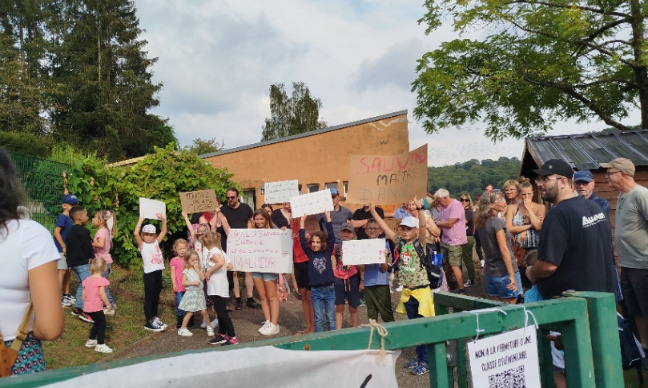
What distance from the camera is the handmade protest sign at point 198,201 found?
995 centimetres

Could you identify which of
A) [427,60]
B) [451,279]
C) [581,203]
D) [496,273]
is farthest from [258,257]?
[427,60]

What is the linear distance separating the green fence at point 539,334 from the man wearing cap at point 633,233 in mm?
3430

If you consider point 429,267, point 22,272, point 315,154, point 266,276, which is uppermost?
point 315,154

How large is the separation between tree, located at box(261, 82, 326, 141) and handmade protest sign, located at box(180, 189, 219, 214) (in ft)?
155

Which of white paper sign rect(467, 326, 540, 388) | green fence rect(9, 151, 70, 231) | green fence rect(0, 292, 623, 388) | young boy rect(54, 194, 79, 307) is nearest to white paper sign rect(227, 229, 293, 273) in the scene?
young boy rect(54, 194, 79, 307)

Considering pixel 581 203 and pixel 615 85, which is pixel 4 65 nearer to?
pixel 615 85

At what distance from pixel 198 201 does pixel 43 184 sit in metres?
2.98

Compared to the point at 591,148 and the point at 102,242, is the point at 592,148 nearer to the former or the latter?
the point at 591,148

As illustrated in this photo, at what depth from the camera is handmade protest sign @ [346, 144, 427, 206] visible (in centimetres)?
706

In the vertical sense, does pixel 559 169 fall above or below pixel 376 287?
above

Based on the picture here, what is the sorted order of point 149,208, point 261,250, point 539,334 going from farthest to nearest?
point 149,208
point 261,250
point 539,334

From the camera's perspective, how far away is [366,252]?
7.11 meters

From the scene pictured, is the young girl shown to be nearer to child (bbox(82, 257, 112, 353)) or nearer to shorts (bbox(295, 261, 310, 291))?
shorts (bbox(295, 261, 310, 291))

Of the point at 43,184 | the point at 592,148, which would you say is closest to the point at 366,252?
the point at 592,148
